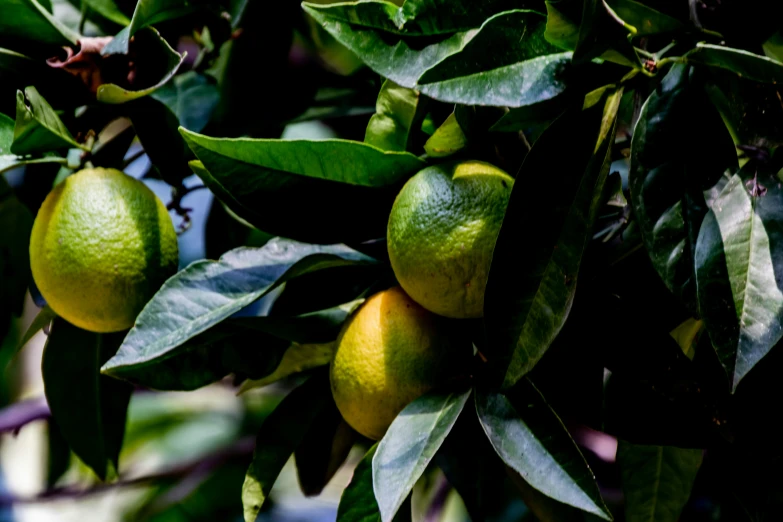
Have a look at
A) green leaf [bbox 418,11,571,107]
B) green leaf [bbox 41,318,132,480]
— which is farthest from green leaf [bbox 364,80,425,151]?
green leaf [bbox 41,318,132,480]

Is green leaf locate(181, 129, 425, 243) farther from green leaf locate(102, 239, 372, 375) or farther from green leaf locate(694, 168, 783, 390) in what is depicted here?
green leaf locate(694, 168, 783, 390)

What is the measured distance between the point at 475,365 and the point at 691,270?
0.18m

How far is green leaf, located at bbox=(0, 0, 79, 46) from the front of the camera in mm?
682

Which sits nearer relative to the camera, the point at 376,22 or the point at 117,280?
the point at 376,22

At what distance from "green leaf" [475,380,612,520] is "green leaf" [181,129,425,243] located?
0.16 m

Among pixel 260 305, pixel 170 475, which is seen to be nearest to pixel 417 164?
pixel 260 305

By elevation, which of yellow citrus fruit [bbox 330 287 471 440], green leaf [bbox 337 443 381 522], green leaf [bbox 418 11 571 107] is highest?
green leaf [bbox 418 11 571 107]

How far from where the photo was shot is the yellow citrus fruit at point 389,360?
1.91 ft

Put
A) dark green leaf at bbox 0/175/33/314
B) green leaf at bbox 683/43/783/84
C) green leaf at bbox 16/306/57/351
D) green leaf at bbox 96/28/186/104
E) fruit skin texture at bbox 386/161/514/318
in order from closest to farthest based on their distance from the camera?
1. green leaf at bbox 683/43/783/84
2. fruit skin texture at bbox 386/161/514/318
3. green leaf at bbox 96/28/186/104
4. green leaf at bbox 16/306/57/351
5. dark green leaf at bbox 0/175/33/314

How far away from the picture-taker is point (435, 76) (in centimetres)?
A: 47

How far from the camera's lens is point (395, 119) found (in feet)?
2.02

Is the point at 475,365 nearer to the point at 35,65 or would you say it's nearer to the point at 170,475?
the point at 35,65

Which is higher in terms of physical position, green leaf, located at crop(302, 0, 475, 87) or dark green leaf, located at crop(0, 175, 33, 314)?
green leaf, located at crop(302, 0, 475, 87)

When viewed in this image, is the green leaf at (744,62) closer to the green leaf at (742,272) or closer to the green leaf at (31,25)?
the green leaf at (742,272)
